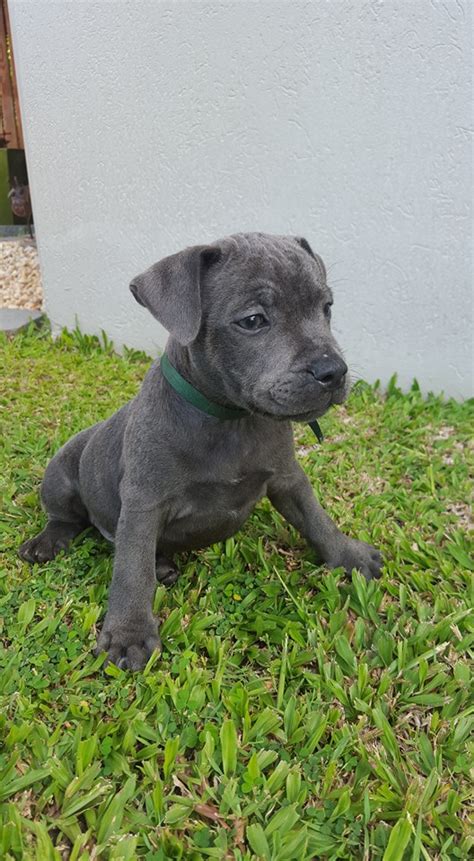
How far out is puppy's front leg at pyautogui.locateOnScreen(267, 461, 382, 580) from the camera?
339 centimetres

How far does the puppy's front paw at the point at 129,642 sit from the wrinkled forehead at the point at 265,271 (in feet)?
4.51

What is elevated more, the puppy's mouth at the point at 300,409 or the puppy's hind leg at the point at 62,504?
the puppy's mouth at the point at 300,409

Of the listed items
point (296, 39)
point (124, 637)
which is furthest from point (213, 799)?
point (296, 39)

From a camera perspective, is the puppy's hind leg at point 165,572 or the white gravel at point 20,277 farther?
the white gravel at point 20,277

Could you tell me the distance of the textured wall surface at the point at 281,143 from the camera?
5.30 metres

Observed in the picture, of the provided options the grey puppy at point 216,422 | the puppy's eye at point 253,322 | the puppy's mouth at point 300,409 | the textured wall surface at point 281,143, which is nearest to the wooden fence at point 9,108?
the textured wall surface at point 281,143

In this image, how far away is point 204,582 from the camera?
3379 mm

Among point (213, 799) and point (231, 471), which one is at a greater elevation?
point (231, 471)

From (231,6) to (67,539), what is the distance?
174 inches

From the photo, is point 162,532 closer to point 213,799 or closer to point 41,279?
point 213,799

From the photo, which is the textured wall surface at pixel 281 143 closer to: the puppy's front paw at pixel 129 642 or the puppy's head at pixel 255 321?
the puppy's head at pixel 255 321

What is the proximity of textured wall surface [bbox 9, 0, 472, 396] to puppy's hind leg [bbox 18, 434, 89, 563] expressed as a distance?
309cm

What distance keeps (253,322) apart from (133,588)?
1.18 metres

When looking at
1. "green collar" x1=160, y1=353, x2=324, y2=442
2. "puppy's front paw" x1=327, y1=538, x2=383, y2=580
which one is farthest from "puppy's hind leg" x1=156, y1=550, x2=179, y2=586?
"green collar" x1=160, y1=353, x2=324, y2=442
